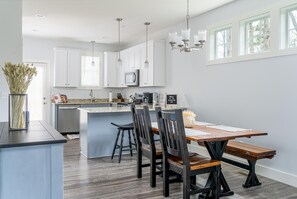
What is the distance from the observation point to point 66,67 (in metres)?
7.64

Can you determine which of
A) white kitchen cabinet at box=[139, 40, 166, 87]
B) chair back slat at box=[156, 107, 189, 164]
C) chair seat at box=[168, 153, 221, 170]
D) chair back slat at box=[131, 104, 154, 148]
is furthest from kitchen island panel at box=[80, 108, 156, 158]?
chair seat at box=[168, 153, 221, 170]

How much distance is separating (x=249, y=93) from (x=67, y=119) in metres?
4.94

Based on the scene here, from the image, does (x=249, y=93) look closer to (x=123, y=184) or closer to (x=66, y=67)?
(x=123, y=184)

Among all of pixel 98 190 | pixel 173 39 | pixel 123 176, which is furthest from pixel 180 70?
pixel 98 190

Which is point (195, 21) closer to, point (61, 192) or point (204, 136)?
point (204, 136)

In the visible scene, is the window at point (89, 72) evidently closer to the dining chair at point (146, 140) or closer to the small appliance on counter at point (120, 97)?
the small appliance on counter at point (120, 97)

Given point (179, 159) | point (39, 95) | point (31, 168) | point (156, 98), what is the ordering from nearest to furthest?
point (31, 168) → point (179, 159) → point (156, 98) → point (39, 95)

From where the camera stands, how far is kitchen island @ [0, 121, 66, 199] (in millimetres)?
1615

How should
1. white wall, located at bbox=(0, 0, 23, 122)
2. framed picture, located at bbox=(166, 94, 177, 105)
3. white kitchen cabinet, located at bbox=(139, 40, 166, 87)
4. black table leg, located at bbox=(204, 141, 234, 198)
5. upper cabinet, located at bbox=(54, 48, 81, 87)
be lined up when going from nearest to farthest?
black table leg, located at bbox=(204, 141, 234, 198)
white wall, located at bbox=(0, 0, 23, 122)
framed picture, located at bbox=(166, 94, 177, 105)
white kitchen cabinet, located at bbox=(139, 40, 166, 87)
upper cabinet, located at bbox=(54, 48, 81, 87)

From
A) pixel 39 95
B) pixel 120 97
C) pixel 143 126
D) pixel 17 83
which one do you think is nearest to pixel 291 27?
pixel 143 126

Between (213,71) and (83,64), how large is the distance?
4.59 meters

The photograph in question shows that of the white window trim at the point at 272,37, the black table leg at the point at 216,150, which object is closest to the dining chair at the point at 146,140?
the black table leg at the point at 216,150

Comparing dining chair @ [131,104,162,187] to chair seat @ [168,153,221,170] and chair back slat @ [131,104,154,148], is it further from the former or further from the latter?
chair seat @ [168,153,221,170]

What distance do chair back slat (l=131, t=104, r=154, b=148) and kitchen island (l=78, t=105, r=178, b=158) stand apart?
3.45 feet
